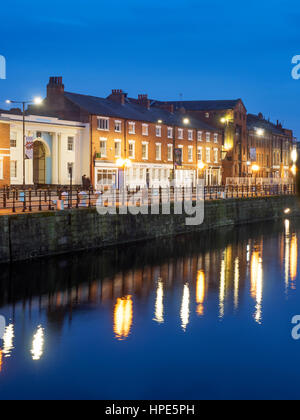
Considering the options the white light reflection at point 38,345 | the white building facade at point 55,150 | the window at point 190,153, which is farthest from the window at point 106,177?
the white light reflection at point 38,345

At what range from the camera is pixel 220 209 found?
46750 mm

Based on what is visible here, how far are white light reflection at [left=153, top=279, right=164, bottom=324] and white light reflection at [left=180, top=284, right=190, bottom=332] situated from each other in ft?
2.31

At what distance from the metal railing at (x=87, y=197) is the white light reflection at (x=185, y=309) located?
5632 millimetres

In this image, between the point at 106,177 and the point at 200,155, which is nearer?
the point at 106,177

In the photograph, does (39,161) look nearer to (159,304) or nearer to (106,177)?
(106,177)

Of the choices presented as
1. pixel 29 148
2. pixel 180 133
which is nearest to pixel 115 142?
pixel 180 133

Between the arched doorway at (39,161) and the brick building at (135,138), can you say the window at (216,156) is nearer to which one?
the brick building at (135,138)

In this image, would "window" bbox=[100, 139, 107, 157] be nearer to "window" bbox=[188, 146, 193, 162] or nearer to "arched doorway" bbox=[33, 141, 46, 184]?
"arched doorway" bbox=[33, 141, 46, 184]

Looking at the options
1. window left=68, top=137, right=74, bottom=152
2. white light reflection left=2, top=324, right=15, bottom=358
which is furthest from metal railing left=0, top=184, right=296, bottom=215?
window left=68, top=137, right=74, bottom=152

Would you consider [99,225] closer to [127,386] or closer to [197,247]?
[197,247]

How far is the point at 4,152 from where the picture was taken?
4850 centimetres

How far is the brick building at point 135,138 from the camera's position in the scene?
194 ft

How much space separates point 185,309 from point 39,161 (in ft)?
121
